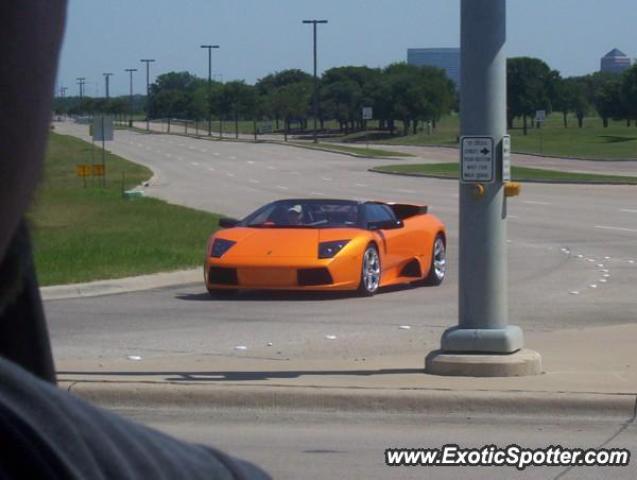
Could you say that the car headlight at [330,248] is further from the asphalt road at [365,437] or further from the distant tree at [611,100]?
the distant tree at [611,100]

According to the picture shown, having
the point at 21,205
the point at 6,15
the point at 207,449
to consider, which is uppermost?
the point at 6,15

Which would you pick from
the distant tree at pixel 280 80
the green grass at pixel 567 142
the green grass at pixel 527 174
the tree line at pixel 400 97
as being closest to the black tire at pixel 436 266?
the green grass at pixel 527 174

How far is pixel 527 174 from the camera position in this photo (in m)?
49.7

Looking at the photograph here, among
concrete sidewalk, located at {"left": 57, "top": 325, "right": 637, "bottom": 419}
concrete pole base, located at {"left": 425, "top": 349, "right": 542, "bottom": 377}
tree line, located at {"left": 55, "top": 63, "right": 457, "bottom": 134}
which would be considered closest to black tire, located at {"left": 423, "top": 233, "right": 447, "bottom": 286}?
concrete sidewalk, located at {"left": 57, "top": 325, "right": 637, "bottom": 419}

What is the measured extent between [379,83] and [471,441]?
9435 cm

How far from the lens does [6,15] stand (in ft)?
2.73

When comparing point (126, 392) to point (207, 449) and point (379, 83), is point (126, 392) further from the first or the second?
point (379, 83)

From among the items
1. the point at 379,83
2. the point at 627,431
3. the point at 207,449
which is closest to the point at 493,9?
the point at 627,431

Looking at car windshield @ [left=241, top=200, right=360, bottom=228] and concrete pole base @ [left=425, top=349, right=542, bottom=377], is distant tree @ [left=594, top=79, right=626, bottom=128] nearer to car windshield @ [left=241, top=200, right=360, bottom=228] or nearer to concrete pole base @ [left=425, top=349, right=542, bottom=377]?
car windshield @ [left=241, top=200, right=360, bottom=228]

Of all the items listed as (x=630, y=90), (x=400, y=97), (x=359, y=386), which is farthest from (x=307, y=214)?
(x=400, y=97)

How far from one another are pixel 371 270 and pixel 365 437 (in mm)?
7214

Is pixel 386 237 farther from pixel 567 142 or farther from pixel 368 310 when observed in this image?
pixel 567 142

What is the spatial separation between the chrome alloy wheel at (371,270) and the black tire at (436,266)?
4.56ft

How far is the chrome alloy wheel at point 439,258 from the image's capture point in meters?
16.4
